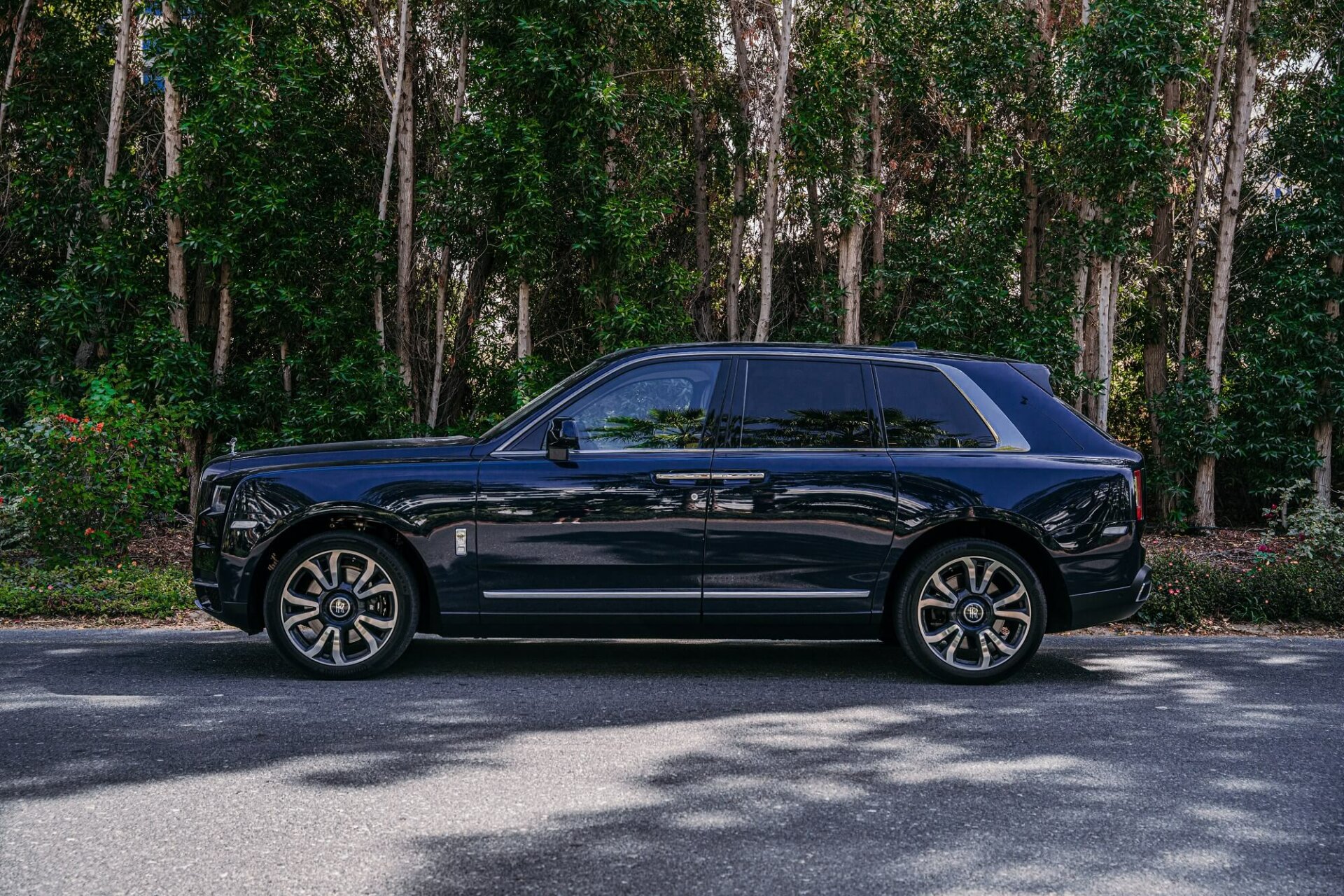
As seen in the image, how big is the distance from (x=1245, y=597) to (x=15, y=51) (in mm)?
16563

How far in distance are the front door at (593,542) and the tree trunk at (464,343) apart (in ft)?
33.7

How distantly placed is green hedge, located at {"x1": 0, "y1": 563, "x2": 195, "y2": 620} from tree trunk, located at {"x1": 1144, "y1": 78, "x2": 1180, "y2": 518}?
15.2m

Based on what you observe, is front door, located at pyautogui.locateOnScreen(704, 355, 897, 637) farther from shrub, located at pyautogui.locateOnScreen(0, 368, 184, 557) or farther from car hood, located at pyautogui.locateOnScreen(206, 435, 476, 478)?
shrub, located at pyautogui.locateOnScreen(0, 368, 184, 557)

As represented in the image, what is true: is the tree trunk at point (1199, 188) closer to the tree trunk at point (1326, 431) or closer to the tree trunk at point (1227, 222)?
the tree trunk at point (1227, 222)

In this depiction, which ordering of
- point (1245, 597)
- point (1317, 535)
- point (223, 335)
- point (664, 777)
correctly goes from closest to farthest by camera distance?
point (664, 777) < point (1245, 597) < point (1317, 535) < point (223, 335)

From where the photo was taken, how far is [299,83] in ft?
46.6

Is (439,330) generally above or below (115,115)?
below

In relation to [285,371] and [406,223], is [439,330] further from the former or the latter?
[285,371]

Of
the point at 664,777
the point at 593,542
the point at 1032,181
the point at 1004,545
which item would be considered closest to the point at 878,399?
the point at 1004,545

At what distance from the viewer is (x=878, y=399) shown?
650 cm

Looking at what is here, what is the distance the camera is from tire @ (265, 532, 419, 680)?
6246mm

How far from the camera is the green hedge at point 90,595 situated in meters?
8.63

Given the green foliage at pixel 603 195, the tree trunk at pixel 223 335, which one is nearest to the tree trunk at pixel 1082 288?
the green foliage at pixel 603 195

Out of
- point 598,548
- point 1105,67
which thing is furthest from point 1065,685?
point 1105,67
